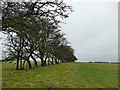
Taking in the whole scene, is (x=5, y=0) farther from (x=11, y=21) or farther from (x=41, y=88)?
(x=41, y=88)

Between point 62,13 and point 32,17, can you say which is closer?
point 32,17

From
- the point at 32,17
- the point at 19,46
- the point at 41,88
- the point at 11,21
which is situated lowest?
the point at 41,88

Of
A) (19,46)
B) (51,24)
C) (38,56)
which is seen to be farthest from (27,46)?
(51,24)

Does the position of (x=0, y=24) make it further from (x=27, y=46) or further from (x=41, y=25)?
(x=27, y=46)

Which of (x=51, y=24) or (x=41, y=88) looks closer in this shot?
(x=41, y=88)

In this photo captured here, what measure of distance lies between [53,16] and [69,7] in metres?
1.68

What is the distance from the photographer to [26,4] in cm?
1014

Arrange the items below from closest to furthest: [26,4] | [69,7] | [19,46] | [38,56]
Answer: [26,4]
[69,7]
[19,46]
[38,56]

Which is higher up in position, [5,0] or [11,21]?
[5,0]

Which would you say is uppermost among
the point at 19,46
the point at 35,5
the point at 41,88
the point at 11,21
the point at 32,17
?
the point at 35,5

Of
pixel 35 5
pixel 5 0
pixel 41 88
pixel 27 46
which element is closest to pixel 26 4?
pixel 35 5

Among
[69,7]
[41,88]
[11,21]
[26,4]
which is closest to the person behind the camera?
[11,21]

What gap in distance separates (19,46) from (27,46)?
1.66 m

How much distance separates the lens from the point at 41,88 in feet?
31.0
